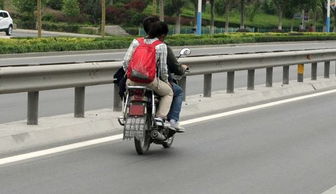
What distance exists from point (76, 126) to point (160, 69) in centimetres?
186

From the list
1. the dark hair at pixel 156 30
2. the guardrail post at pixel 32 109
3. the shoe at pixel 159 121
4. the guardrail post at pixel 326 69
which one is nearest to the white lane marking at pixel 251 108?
the guardrail post at pixel 326 69

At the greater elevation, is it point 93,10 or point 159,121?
point 93,10

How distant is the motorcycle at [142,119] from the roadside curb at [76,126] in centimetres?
125

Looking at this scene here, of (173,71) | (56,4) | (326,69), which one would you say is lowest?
(326,69)

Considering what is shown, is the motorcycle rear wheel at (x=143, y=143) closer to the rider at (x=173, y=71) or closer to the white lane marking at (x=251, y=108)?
the rider at (x=173, y=71)

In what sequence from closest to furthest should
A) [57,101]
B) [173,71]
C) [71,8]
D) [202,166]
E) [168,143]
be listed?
[202,166]
[173,71]
[168,143]
[57,101]
[71,8]

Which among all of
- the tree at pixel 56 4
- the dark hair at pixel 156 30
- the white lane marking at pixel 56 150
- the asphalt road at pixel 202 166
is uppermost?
the tree at pixel 56 4

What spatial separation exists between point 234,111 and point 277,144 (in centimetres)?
350

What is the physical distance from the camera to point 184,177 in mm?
7742

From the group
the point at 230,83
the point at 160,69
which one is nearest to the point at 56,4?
the point at 230,83

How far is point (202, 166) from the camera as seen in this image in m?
8.41

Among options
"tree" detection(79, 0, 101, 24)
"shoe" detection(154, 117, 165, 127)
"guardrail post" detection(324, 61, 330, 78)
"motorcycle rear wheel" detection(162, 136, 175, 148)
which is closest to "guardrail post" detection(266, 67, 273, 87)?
"guardrail post" detection(324, 61, 330, 78)

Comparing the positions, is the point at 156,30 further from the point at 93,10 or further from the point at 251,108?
the point at 93,10

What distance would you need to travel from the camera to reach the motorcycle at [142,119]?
27.8 ft
